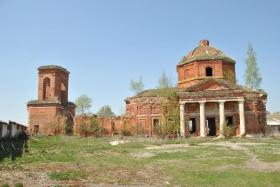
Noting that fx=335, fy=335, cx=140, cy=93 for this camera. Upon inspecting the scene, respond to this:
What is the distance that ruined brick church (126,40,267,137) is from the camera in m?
32.4

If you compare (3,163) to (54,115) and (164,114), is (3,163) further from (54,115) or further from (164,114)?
(54,115)

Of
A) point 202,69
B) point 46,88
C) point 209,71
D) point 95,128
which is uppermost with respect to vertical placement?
point 202,69

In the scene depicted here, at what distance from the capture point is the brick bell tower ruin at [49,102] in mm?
39375

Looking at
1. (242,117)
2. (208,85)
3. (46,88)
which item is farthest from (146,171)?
(46,88)

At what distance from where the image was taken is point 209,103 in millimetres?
34250

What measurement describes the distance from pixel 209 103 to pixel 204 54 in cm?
699

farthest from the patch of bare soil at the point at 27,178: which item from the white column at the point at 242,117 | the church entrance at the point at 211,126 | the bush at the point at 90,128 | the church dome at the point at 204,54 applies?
the church dome at the point at 204,54

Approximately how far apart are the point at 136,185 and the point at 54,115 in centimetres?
3072

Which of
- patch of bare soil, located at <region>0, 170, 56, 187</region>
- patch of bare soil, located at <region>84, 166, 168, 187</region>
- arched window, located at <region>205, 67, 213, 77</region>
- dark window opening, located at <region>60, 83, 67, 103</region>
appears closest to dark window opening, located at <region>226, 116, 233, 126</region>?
arched window, located at <region>205, 67, 213, 77</region>

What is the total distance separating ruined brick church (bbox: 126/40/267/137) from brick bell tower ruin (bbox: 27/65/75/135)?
853 cm

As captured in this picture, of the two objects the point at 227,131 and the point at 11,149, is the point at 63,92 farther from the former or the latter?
the point at 11,149

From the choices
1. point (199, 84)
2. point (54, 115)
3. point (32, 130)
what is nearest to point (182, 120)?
point (199, 84)

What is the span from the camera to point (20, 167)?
12438 millimetres

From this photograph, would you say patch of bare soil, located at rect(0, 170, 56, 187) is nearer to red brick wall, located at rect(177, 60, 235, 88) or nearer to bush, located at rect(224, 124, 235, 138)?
bush, located at rect(224, 124, 235, 138)
